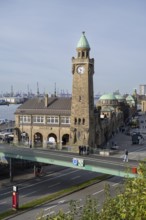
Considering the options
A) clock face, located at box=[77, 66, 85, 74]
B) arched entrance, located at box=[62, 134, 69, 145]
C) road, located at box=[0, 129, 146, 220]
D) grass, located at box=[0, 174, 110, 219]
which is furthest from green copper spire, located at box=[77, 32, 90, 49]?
grass, located at box=[0, 174, 110, 219]

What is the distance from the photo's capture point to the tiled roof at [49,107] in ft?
275

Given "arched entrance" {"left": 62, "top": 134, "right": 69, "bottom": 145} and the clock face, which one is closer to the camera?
the clock face

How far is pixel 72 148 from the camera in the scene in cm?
6178

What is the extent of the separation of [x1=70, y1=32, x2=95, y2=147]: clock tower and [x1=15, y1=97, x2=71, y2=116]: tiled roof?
4.38 metres

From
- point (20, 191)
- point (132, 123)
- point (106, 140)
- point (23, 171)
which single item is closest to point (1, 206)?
point (20, 191)

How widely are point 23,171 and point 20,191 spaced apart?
13.0m

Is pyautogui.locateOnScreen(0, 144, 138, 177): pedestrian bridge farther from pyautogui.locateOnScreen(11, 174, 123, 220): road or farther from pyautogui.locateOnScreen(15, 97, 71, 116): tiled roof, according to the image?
pyautogui.locateOnScreen(15, 97, 71, 116): tiled roof

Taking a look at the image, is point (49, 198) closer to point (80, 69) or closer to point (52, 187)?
point (52, 187)

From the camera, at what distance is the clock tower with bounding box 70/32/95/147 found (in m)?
77.9

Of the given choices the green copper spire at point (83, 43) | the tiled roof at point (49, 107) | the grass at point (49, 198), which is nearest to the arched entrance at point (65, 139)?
the tiled roof at point (49, 107)

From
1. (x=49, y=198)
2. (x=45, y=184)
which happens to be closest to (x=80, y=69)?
(x=45, y=184)

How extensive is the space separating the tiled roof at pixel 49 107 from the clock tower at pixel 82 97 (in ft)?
14.4

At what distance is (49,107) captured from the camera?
86312 millimetres

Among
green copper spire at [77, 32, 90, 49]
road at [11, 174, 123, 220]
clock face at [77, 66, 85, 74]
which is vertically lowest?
road at [11, 174, 123, 220]
